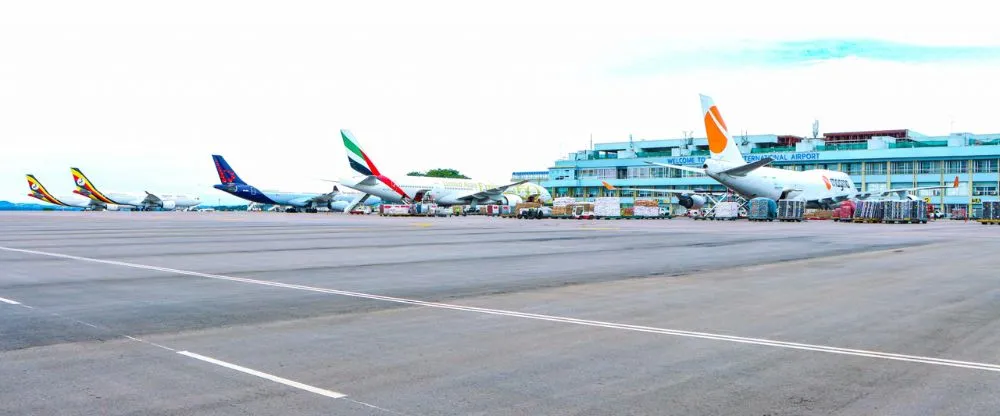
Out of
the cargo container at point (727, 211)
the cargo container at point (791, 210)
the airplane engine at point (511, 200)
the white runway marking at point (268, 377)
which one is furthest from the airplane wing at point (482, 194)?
the white runway marking at point (268, 377)

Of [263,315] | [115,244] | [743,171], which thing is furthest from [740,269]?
[743,171]

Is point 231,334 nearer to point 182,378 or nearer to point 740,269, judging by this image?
point 182,378

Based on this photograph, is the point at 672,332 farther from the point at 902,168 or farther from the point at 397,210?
the point at 902,168

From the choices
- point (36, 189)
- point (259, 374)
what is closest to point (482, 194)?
point (259, 374)

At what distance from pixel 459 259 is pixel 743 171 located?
4352 cm

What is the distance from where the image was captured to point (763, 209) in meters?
61.1

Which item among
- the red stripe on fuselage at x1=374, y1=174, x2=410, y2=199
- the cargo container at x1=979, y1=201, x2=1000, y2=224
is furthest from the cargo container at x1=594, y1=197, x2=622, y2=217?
the cargo container at x1=979, y1=201, x2=1000, y2=224

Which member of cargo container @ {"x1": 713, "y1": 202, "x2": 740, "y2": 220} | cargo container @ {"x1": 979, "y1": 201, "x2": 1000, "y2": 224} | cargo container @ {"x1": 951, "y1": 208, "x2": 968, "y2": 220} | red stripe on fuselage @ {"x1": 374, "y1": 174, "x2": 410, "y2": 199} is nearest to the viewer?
cargo container @ {"x1": 979, "y1": 201, "x2": 1000, "y2": 224}

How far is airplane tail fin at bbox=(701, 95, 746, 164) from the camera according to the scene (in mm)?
58875

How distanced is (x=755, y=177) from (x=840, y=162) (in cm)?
5397

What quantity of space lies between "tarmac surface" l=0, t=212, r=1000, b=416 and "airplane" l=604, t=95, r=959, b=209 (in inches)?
1640

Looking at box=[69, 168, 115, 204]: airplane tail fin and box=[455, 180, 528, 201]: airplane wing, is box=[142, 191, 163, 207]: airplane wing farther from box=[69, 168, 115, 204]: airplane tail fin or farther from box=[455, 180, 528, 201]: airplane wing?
box=[455, 180, 528, 201]: airplane wing

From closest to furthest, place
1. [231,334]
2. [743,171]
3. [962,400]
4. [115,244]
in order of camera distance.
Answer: [962,400], [231,334], [115,244], [743,171]

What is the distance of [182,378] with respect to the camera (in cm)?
675
